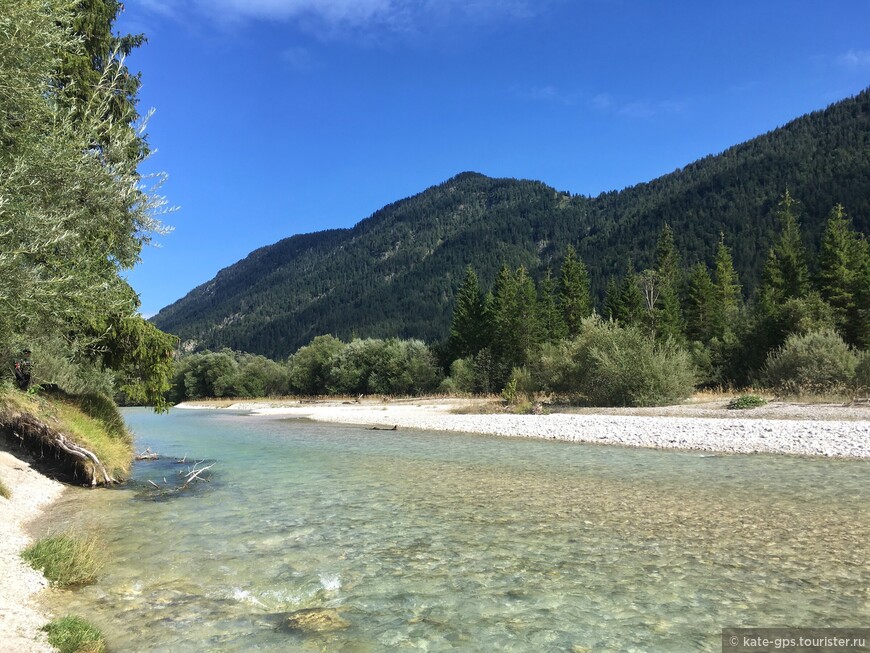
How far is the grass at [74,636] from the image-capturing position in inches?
182

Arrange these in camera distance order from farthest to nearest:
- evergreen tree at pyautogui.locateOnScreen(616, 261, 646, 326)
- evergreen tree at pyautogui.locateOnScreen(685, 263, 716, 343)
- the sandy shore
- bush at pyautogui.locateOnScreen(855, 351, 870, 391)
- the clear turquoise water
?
evergreen tree at pyautogui.locateOnScreen(685, 263, 716, 343)
evergreen tree at pyautogui.locateOnScreen(616, 261, 646, 326)
bush at pyautogui.locateOnScreen(855, 351, 870, 391)
the clear turquoise water
the sandy shore

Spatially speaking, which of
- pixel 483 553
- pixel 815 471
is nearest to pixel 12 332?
pixel 483 553

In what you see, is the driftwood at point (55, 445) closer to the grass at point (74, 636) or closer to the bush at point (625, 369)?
the grass at point (74, 636)

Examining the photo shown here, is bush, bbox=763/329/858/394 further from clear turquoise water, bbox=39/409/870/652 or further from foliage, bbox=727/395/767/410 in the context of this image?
clear turquoise water, bbox=39/409/870/652

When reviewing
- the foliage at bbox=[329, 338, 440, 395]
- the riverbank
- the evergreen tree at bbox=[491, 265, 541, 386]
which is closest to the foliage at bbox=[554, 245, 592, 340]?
the evergreen tree at bbox=[491, 265, 541, 386]

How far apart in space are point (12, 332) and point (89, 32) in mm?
11437

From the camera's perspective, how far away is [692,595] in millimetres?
6152

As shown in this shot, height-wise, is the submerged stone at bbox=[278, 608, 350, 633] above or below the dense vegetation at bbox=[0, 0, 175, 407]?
below

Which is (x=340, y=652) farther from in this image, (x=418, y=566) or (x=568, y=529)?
(x=568, y=529)

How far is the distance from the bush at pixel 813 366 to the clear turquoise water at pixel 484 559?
63.0ft

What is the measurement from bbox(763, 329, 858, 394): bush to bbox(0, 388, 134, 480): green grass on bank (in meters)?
33.2

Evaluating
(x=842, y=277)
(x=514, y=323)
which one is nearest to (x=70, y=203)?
(x=514, y=323)

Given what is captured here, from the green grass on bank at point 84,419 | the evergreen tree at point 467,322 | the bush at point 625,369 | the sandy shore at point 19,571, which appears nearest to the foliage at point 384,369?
the evergreen tree at point 467,322

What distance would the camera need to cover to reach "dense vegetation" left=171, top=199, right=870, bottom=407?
32594 mm
